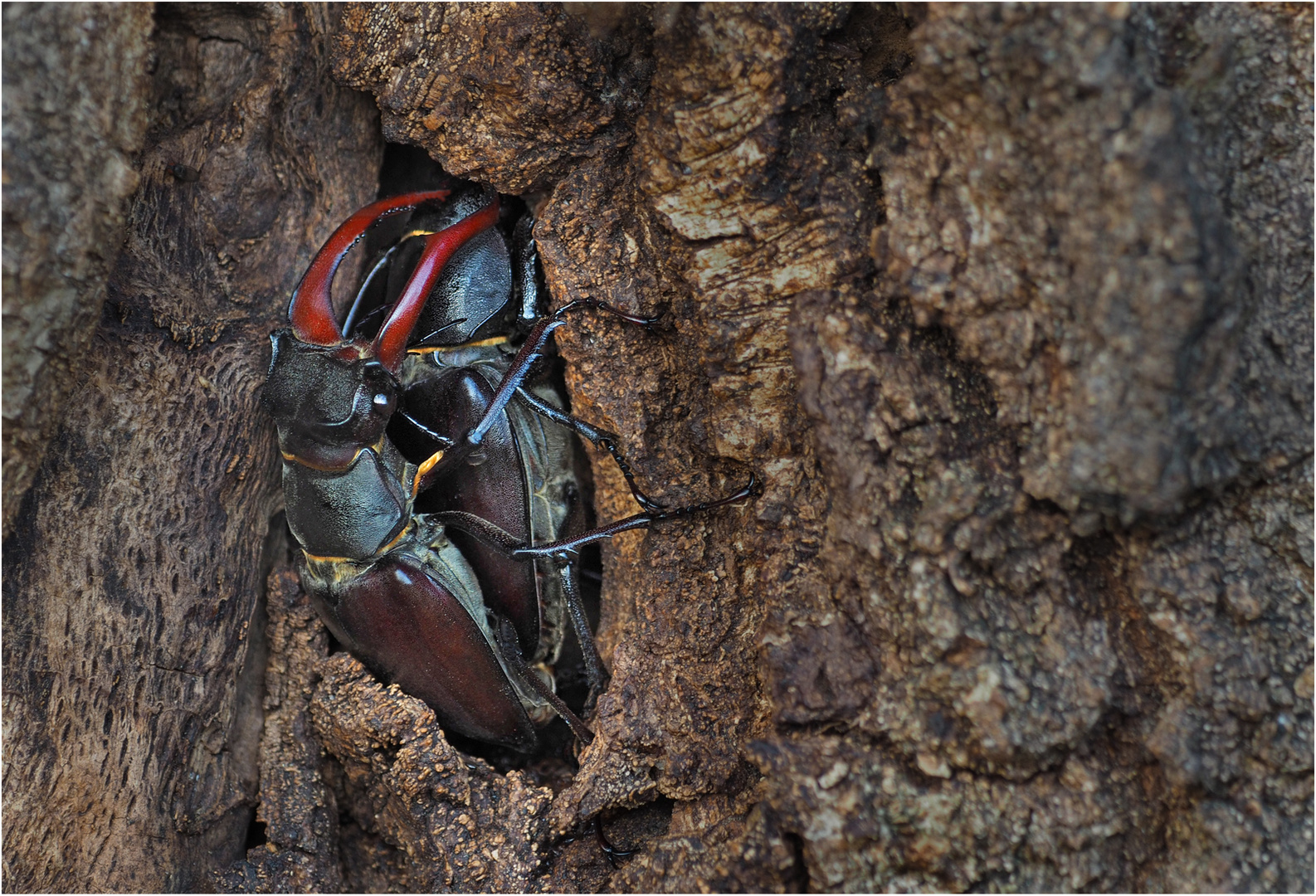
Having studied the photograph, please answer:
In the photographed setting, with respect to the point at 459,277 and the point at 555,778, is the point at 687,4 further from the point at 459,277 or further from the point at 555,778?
the point at 555,778

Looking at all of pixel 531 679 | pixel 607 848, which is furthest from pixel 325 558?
pixel 607 848

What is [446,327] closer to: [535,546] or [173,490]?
[535,546]

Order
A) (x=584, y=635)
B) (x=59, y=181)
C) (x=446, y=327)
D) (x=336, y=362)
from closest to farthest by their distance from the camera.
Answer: (x=59, y=181) → (x=336, y=362) → (x=584, y=635) → (x=446, y=327)

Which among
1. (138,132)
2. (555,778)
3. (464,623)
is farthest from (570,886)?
(138,132)

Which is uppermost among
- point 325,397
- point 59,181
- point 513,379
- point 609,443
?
point 59,181

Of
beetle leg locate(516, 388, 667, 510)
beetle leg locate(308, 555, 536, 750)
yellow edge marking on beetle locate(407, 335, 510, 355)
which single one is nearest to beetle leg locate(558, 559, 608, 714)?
beetle leg locate(308, 555, 536, 750)
